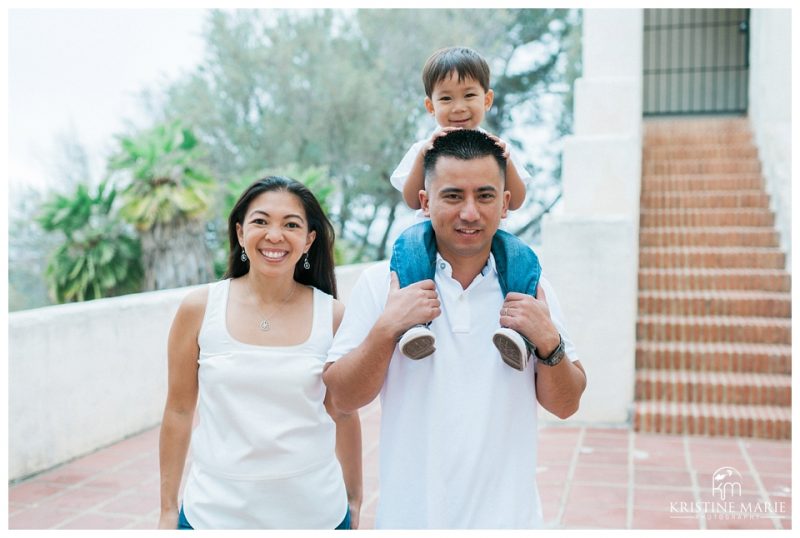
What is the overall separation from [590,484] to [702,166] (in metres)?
5.10

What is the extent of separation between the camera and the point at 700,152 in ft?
28.3

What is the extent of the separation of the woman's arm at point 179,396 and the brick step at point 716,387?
4.46 meters

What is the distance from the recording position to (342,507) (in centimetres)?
200

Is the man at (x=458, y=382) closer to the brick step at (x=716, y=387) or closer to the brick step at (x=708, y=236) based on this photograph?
the brick step at (x=716, y=387)

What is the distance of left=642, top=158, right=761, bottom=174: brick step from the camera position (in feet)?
26.7

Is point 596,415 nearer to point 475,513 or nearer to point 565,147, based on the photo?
point 565,147

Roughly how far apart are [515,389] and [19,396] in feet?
12.0

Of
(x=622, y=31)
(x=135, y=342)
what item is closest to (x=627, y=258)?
(x=622, y=31)

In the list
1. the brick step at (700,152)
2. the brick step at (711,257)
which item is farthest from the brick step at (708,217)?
the brick step at (700,152)

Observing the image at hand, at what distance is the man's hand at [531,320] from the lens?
1.60 metres

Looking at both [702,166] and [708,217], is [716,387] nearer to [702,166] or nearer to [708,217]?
[708,217]

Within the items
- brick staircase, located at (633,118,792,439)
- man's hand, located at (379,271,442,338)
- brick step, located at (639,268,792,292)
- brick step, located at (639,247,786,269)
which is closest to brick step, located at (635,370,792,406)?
brick staircase, located at (633,118,792,439)

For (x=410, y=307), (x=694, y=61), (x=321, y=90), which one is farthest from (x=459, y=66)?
(x=321, y=90)

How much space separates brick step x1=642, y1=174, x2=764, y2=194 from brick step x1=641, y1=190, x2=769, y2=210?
0.12 m
